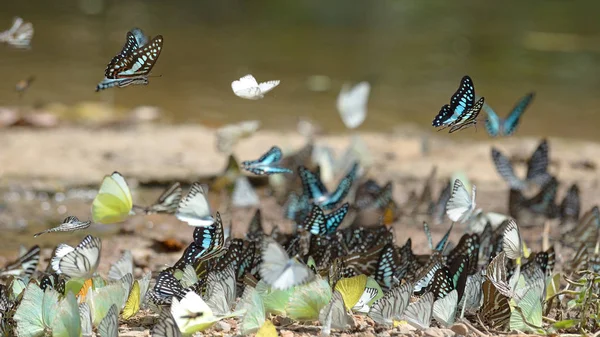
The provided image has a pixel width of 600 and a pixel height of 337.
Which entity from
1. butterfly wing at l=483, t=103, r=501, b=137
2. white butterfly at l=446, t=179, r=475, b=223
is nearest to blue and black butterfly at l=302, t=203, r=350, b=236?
white butterfly at l=446, t=179, r=475, b=223

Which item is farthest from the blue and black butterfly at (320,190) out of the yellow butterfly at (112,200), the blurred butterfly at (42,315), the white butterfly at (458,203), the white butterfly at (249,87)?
the blurred butterfly at (42,315)

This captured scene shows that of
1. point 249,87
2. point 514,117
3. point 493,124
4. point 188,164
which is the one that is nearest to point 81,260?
point 249,87

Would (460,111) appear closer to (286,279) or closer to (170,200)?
(286,279)

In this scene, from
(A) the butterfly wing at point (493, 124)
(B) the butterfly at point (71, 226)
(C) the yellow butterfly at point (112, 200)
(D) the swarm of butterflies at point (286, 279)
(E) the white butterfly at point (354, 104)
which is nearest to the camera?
(D) the swarm of butterflies at point (286, 279)

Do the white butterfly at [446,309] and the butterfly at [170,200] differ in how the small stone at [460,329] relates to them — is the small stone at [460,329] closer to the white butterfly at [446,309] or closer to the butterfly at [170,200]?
the white butterfly at [446,309]

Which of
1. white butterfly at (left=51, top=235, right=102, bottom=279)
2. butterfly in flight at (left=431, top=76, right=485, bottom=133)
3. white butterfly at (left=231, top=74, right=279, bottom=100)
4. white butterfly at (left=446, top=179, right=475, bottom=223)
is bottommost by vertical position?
white butterfly at (left=51, top=235, right=102, bottom=279)

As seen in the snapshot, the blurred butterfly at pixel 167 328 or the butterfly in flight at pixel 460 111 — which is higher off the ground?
the butterfly in flight at pixel 460 111

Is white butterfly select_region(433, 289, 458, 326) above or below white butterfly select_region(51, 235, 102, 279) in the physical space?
above

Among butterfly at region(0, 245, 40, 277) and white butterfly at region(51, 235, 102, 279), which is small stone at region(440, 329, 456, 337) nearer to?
white butterfly at region(51, 235, 102, 279)
